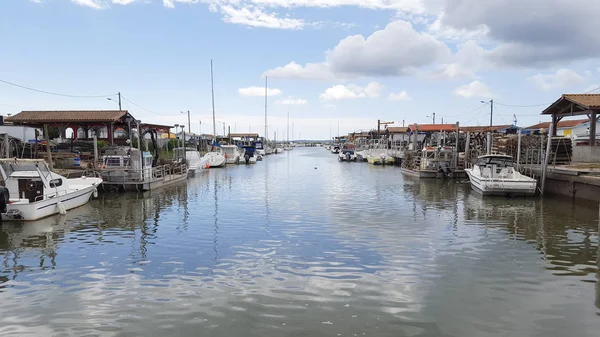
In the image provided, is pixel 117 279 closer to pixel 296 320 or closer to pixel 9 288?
pixel 9 288

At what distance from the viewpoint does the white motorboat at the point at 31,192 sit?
15.1m

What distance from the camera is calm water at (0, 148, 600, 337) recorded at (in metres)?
7.10

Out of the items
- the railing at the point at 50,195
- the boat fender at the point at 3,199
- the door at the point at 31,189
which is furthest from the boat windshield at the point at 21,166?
the boat fender at the point at 3,199

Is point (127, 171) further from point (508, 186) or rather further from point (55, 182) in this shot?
point (508, 186)

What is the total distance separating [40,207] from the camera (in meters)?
15.8

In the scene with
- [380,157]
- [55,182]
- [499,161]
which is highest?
[499,161]

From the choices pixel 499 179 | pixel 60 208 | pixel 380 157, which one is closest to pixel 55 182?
pixel 60 208

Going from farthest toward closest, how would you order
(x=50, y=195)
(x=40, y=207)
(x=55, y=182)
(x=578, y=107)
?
1. (x=578, y=107)
2. (x=55, y=182)
3. (x=50, y=195)
4. (x=40, y=207)

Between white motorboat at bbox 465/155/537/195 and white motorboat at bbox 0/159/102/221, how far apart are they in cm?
2130

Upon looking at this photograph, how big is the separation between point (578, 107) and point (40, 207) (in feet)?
104

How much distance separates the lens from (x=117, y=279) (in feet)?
30.4

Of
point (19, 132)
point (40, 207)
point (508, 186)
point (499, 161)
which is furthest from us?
point (19, 132)

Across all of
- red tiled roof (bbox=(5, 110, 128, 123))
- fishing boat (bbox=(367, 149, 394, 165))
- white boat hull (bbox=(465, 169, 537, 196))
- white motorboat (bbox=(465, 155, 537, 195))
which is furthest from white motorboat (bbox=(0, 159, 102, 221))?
fishing boat (bbox=(367, 149, 394, 165))

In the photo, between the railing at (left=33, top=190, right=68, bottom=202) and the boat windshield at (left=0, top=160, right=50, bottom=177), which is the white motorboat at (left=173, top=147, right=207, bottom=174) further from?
the boat windshield at (left=0, top=160, right=50, bottom=177)
